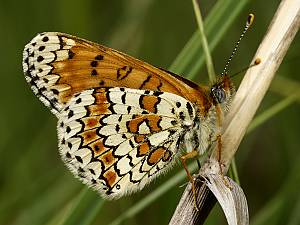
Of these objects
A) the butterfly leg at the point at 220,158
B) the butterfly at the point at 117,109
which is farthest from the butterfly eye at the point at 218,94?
the butterfly leg at the point at 220,158

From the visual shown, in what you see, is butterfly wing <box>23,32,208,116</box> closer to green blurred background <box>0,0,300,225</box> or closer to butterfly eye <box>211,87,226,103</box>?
butterfly eye <box>211,87,226,103</box>

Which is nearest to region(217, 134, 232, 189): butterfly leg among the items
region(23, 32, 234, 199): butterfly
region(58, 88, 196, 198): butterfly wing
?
region(23, 32, 234, 199): butterfly

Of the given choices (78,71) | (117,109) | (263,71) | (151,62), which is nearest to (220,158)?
(263,71)

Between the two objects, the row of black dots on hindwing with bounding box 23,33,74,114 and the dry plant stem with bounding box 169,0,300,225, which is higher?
the dry plant stem with bounding box 169,0,300,225

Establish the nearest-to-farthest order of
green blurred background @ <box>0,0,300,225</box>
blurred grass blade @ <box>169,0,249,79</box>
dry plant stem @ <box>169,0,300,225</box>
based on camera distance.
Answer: dry plant stem @ <box>169,0,300,225</box> → blurred grass blade @ <box>169,0,249,79</box> → green blurred background @ <box>0,0,300,225</box>

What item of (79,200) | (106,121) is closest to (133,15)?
(106,121)

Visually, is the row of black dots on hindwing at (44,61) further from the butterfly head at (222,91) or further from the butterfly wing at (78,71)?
the butterfly head at (222,91)

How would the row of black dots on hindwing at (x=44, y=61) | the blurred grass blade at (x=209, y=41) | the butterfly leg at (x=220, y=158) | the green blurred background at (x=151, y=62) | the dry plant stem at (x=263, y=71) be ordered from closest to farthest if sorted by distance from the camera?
the butterfly leg at (x=220, y=158) < the dry plant stem at (x=263, y=71) < the blurred grass blade at (x=209, y=41) < the row of black dots on hindwing at (x=44, y=61) < the green blurred background at (x=151, y=62)

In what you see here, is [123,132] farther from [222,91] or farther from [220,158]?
[220,158]
